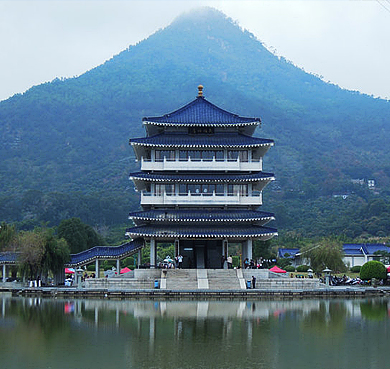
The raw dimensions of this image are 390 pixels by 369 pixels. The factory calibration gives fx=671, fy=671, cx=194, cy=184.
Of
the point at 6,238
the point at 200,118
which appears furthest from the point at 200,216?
the point at 6,238

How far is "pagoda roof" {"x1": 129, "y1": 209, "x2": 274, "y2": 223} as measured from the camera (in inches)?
1767

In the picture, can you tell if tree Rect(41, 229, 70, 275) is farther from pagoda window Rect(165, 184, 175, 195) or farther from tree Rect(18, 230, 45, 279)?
pagoda window Rect(165, 184, 175, 195)

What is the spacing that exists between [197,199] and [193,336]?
2483cm

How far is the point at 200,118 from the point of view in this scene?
48500mm

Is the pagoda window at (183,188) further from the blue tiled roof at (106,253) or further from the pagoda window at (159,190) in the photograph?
the blue tiled roof at (106,253)

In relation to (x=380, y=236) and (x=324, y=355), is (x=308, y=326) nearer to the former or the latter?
(x=324, y=355)

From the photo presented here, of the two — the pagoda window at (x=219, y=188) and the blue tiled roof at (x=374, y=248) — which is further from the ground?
the pagoda window at (x=219, y=188)

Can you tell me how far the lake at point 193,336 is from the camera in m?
18.3

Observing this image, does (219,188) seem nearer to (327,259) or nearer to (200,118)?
(200,118)

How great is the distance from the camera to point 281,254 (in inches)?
3314

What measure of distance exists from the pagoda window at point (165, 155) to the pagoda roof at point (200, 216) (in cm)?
407

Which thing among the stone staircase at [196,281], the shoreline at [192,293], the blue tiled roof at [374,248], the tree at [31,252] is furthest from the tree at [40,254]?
the blue tiled roof at [374,248]

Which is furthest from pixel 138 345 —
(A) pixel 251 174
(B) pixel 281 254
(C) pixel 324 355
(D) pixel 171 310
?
(B) pixel 281 254

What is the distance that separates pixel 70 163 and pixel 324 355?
6048 inches
